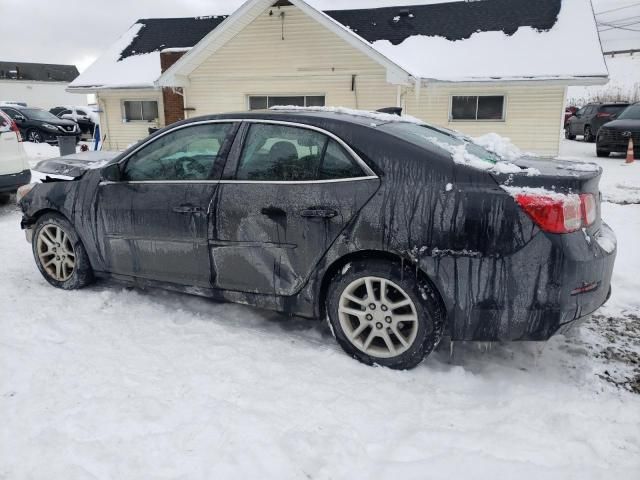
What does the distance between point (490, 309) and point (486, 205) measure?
581mm

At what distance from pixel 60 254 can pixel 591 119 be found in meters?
21.5

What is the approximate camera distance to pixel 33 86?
193 feet

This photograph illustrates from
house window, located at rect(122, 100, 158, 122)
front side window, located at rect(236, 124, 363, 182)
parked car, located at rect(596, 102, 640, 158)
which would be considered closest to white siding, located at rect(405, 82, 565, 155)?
parked car, located at rect(596, 102, 640, 158)

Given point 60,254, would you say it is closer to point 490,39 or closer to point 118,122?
point 490,39

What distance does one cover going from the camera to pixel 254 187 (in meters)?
3.39

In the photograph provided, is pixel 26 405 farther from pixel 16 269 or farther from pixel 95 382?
pixel 16 269

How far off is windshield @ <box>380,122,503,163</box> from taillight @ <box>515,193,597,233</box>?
53 centimetres

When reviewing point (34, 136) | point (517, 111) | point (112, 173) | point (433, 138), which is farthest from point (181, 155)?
point (34, 136)

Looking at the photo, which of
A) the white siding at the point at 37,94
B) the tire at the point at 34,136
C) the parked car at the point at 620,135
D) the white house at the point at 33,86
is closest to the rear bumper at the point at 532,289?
the parked car at the point at 620,135

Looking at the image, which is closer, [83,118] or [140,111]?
[140,111]

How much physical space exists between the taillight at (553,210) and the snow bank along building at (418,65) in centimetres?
1038

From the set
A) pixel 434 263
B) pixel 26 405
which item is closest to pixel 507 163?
pixel 434 263

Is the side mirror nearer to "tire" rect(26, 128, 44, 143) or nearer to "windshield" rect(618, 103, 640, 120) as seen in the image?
"windshield" rect(618, 103, 640, 120)

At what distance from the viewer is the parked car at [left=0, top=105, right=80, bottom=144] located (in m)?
21.0
